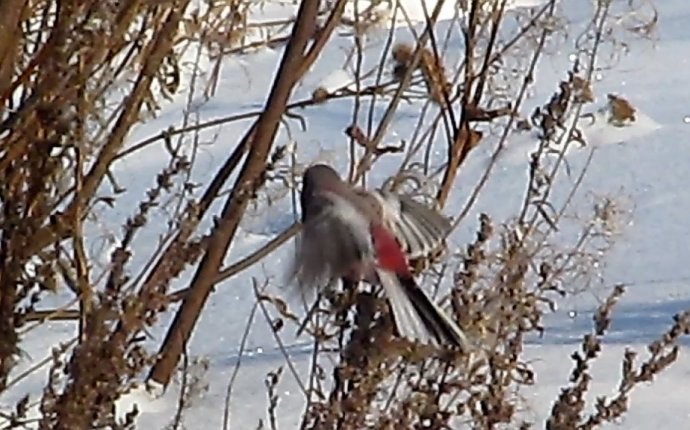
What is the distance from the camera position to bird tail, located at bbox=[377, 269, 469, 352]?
1.67 meters

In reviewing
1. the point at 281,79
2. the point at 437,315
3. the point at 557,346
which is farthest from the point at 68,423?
the point at 557,346

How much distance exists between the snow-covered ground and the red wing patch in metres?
1.14

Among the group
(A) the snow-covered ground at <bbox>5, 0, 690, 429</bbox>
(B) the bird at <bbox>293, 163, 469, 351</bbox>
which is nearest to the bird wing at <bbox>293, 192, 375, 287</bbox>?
(B) the bird at <bbox>293, 163, 469, 351</bbox>

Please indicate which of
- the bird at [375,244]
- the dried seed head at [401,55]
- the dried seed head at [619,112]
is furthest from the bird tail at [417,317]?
the dried seed head at [619,112]

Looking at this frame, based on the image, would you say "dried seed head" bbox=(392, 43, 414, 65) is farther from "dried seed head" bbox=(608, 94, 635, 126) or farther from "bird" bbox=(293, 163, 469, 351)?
"dried seed head" bbox=(608, 94, 635, 126)

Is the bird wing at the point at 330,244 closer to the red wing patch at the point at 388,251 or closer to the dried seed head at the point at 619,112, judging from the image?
the red wing patch at the point at 388,251

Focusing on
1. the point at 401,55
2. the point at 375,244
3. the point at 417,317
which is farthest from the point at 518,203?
the point at 417,317

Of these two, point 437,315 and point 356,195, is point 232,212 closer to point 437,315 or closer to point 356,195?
point 356,195

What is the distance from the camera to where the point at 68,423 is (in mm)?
1477

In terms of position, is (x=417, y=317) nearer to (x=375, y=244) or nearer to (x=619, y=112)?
(x=375, y=244)

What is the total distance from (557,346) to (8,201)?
2.92 m

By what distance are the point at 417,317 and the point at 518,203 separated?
425cm

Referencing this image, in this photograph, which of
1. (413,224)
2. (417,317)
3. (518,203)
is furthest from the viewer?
(518,203)

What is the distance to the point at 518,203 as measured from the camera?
19.4 ft
